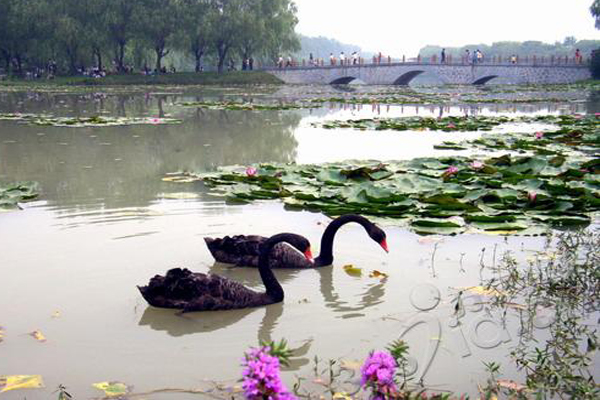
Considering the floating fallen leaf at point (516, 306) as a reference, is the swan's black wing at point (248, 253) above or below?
above

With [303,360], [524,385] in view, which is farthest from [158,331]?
[524,385]

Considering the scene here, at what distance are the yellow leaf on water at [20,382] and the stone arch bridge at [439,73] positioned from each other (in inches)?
2060

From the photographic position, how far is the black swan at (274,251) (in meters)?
4.42

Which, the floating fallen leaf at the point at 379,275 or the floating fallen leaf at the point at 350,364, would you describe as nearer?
the floating fallen leaf at the point at 350,364

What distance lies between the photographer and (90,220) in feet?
18.5

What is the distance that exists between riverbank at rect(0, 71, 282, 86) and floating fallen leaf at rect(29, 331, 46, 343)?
44.7 metres

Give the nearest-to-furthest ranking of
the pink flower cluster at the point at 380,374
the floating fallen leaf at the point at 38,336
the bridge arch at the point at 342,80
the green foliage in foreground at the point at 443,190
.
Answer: the pink flower cluster at the point at 380,374 < the floating fallen leaf at the point at 38,336 < the green foliage in foreground at the point at 443,190 < the bridge arch at the point at 342,80

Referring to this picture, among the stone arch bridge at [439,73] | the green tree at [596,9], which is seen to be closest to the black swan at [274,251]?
the green tree at [596,9]

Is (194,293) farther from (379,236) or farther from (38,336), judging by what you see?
(379,236)

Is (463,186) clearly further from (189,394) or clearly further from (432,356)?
(189,394)

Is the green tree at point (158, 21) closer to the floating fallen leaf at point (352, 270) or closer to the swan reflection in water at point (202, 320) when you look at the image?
the floating fallen leaf at point (352, 270)

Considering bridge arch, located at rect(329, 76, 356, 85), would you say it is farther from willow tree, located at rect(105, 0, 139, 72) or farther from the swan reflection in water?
the swan reflection in water

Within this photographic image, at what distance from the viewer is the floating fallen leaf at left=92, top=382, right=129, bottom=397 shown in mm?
2719

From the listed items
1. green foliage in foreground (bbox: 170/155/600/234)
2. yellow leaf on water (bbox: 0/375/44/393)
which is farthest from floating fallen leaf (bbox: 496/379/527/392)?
green foliage in foreground (bbox: 170/155/600/234)
